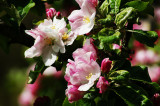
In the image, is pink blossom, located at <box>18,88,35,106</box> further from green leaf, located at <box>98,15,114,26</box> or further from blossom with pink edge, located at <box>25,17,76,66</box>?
green leaf, located at <box>98,15,114,26</box>

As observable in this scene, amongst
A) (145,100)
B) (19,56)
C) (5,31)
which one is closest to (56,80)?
(5,31)

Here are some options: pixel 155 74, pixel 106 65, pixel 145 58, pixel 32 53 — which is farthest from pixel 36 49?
pixel 145 58

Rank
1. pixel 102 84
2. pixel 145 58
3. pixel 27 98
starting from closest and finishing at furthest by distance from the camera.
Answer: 1. pixel 102 84
2. pixel 145 58
3. pixel 27 98

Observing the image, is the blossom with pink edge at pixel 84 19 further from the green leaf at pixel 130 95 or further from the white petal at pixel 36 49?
the green leaf at pixel 130 95

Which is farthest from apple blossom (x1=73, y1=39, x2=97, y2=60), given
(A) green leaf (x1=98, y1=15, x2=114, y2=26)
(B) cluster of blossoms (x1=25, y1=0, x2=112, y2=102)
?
(A) green leaf (x1=98, y1=15, x2=114, y2=26)

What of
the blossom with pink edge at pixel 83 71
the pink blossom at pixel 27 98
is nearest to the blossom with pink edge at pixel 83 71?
the blossom with pink edge at pixel 83 71

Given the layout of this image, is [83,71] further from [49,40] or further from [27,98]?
[27,98]
